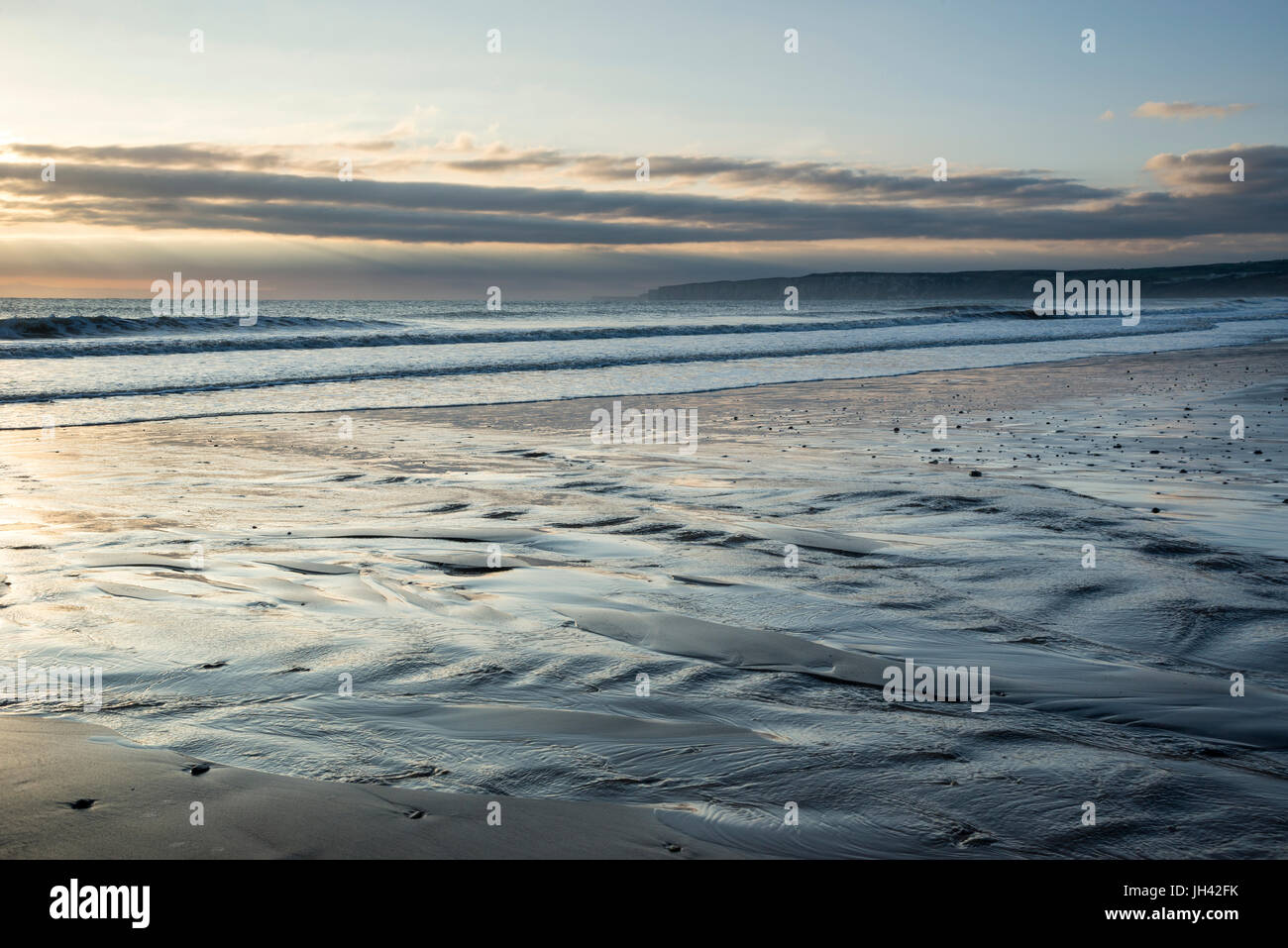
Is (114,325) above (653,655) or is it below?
above

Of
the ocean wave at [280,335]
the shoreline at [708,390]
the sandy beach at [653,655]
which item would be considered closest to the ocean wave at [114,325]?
the ocean wave at [280,335]

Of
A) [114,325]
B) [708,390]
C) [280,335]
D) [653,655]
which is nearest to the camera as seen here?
[653,655]

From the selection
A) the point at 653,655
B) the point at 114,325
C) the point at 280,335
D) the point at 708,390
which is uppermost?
the point at 114,325

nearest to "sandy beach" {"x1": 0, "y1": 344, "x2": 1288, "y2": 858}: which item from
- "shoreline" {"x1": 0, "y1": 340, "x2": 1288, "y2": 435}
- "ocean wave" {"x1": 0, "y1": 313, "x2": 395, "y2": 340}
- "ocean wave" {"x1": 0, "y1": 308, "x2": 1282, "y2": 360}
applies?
"shoreline" {"x1": 0, "y1": 340, "x2": 1288, "y2": 435}

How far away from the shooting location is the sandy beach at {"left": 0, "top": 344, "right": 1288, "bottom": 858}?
9.65 feet

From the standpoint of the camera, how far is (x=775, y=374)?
70.8 ft

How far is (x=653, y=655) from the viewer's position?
4375mm

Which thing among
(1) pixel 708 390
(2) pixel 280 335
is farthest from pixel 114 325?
(1) pixel 708 390

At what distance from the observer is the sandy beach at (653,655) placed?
2.94 m

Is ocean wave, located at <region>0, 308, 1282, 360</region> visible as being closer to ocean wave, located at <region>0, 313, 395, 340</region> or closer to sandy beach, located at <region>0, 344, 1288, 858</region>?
ocean wave, located at <region>0, 313, 395, 340</region>

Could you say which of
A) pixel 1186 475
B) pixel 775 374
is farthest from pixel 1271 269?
pixel 1186 475

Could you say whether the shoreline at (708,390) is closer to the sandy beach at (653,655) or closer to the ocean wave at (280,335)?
the sandy beach at (653,655)

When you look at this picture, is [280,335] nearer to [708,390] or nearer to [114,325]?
[114,325]
